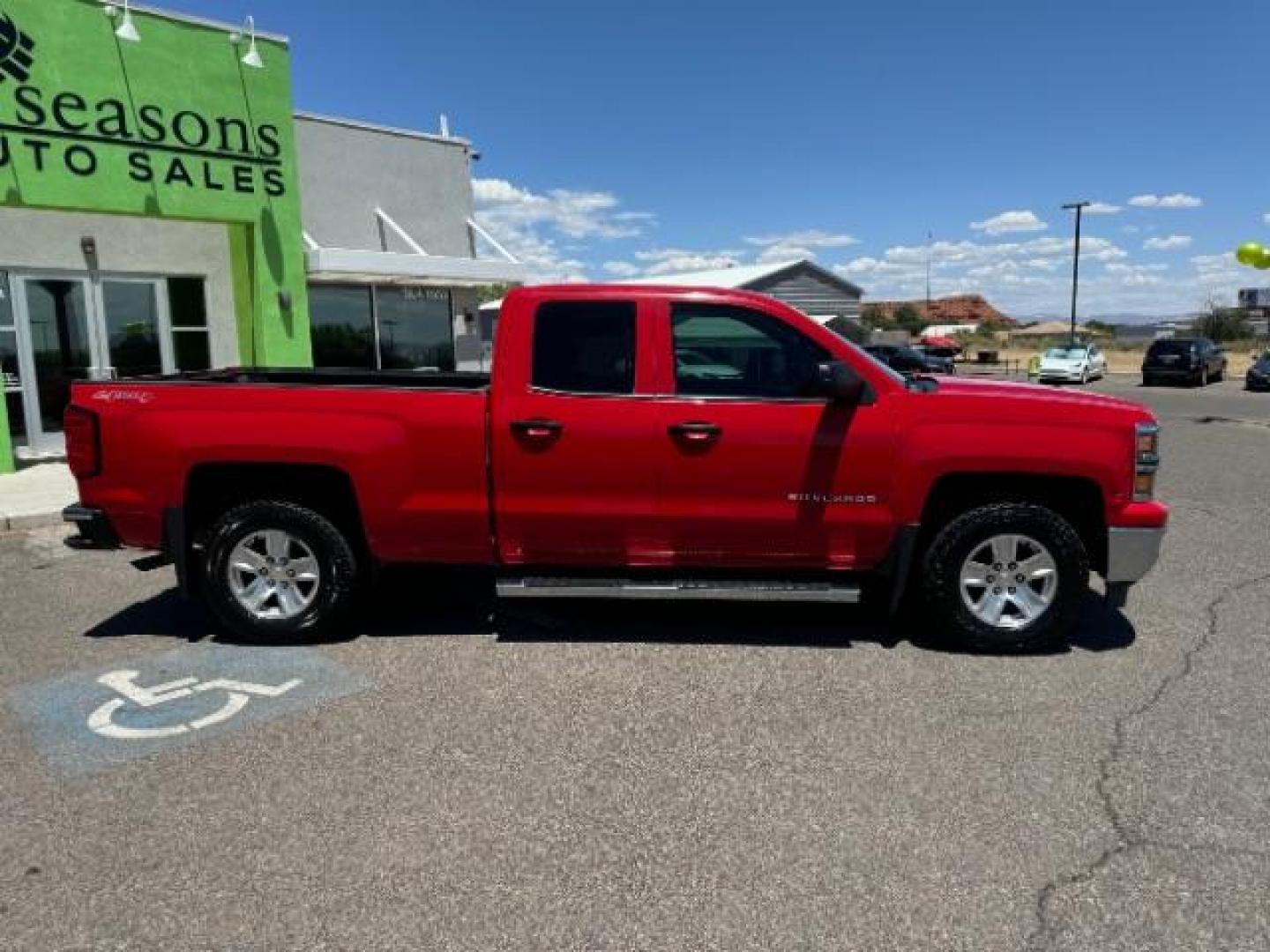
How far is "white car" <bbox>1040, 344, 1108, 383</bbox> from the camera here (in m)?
35.4

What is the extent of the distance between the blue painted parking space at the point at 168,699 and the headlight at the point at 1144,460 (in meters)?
4.05

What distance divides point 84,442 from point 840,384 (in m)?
4.04

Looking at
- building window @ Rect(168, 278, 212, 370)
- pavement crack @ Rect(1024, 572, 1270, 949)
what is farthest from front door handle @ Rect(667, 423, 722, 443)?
building window @ Rect(168, 278, 212, 370)

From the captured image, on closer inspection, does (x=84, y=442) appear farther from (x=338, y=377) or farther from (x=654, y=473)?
(x=654, y=473)

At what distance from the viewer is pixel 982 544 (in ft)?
16.2

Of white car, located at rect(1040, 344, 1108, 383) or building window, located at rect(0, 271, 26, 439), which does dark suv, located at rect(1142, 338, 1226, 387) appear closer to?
white car, located at rect(1040, 344, 1108, 383)

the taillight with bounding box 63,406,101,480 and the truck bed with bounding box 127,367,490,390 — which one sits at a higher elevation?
the truck bed with bounding box 127,367,490,390

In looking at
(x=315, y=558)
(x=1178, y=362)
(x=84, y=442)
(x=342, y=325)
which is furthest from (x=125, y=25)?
(x=1178, y=362)

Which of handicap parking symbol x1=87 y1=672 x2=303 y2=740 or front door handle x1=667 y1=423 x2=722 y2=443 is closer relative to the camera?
handicap parking symbol x1=87 y1=672 x2=303 y2=740

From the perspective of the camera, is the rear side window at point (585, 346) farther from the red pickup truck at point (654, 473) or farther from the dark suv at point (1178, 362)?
the dark suv at point (1178, 362)

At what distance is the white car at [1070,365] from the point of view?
35.4m

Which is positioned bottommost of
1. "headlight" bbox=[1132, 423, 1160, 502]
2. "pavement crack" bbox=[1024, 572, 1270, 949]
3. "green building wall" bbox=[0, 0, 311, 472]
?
"pavement crack" bbox=[1024, 572, 1270, 949]

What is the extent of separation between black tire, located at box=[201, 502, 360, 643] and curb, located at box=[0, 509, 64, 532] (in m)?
4.19

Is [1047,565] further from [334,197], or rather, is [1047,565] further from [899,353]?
[899,353]
